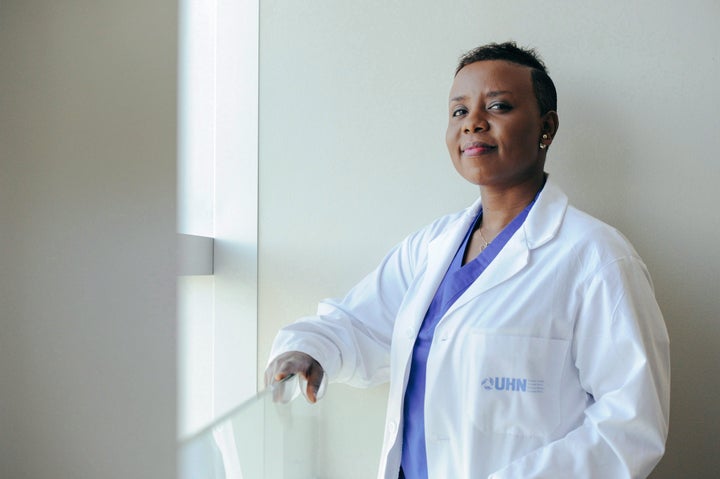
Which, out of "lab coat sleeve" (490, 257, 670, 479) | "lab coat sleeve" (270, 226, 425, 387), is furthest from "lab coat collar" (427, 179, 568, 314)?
"lab coat sleeve" (270, 226, 425, 387)

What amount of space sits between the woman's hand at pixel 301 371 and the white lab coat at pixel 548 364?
0.06 ft

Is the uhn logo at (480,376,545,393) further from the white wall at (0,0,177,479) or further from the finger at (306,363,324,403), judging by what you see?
the white wall at (0,0,177,479)

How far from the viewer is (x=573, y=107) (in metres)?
1.45

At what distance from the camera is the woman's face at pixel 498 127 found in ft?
3.99

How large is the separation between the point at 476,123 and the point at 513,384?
0.42m

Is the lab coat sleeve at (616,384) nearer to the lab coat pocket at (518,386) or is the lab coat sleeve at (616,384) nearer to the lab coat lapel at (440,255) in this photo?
the lab coat pocket at (518,386)

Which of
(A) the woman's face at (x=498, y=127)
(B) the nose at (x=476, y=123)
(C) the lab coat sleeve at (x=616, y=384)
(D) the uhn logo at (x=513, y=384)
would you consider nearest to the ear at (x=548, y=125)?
(A) the woman's face at (x=498, y=127)

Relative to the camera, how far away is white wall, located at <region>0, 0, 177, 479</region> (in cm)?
159

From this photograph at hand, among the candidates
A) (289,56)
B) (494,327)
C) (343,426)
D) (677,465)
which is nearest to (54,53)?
(289,56)

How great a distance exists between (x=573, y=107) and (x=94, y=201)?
3.24ft

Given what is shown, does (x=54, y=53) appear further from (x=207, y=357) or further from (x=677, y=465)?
(x=677, y=465)

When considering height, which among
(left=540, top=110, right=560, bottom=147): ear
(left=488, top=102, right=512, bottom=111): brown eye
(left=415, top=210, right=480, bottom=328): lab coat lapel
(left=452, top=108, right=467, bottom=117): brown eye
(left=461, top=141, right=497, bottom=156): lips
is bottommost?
(left=415, top=210, right=480, bottom=328): lab coat lapel

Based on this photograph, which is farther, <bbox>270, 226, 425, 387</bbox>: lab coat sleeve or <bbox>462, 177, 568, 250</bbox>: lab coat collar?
<bbox>270, 226, 425, 387</bbox>: lab coat sleeve

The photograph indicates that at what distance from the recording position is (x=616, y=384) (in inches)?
40.9
